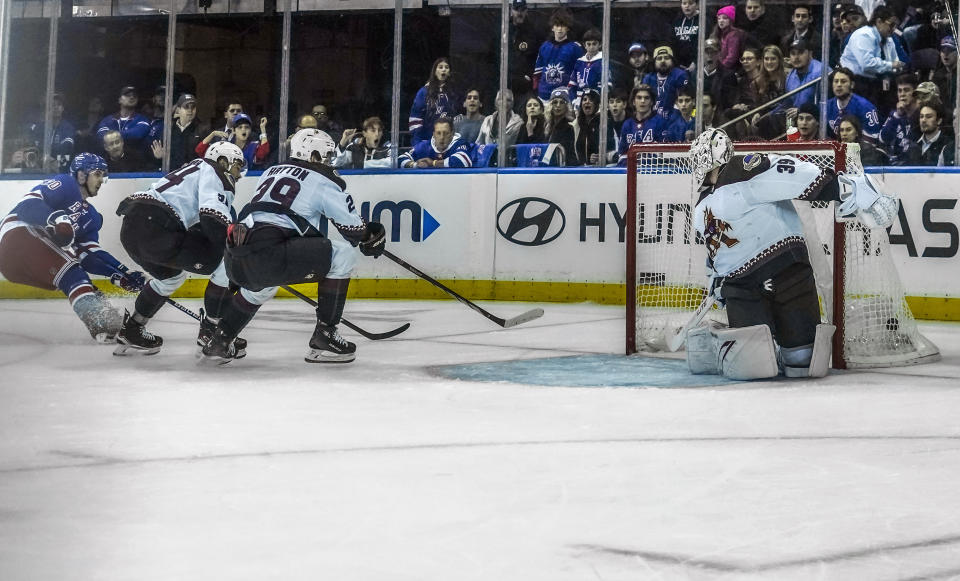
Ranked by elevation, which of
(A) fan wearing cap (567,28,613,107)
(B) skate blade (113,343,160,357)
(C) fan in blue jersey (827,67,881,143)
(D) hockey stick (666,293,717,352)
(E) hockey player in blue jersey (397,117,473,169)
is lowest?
(B) skate blade (113,343,160,357)

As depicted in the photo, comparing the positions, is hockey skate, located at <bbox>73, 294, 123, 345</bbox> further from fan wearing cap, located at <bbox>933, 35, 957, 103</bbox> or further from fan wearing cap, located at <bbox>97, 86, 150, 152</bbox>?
fan wearing cap, located at <bbox>933, 35, 957, 103</bbox>

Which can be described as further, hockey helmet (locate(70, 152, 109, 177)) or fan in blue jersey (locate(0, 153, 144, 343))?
hockey helmet (locate(70, 152, 109, 177))

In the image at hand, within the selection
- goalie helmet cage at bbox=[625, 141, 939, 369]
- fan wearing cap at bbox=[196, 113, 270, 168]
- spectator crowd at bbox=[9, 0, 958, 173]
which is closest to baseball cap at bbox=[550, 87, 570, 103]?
spectator crowd at bbox=[9, 0, 958, 173]

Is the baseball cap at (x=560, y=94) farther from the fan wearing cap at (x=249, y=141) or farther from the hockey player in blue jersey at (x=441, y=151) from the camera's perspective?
the fan wearing cap at (x=249, y=141)

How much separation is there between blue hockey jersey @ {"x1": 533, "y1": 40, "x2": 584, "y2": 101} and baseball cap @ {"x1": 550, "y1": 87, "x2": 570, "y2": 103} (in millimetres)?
24

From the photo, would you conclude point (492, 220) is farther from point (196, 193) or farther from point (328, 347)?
point (328, 347)

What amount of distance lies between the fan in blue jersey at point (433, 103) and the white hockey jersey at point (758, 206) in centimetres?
374

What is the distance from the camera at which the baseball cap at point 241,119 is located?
319 inches

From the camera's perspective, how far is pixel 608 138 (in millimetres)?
7281

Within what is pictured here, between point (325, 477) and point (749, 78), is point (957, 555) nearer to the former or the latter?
point (325, 477)

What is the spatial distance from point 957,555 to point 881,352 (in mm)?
2775

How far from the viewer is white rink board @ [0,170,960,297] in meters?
7.16

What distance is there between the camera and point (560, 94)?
751cm

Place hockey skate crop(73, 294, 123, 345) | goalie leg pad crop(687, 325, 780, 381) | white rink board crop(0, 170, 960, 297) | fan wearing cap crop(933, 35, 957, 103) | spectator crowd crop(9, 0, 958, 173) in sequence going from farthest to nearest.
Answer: white rink board crop(0, 170, 960, 297) < spectator crowd crop(9, 0, 958, 173) < fan wearing cap crop(933, 35, 957, 103) < hockey skate crop(73, 294, 123, 345) < goalie leg pad crop(687, 325, 780, 381)
